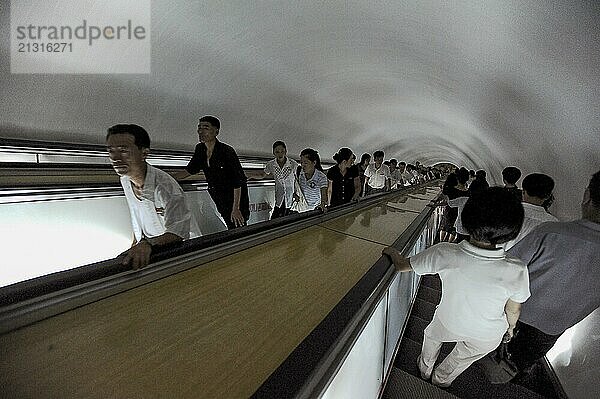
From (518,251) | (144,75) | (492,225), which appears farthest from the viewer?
(144,75)

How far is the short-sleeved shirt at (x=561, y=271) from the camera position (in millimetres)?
2617

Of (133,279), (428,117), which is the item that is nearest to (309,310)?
(133,279)

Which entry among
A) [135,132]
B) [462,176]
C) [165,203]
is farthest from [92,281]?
[462,176]

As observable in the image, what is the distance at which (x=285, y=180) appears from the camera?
6.46m

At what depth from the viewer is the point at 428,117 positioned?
11.0 metres

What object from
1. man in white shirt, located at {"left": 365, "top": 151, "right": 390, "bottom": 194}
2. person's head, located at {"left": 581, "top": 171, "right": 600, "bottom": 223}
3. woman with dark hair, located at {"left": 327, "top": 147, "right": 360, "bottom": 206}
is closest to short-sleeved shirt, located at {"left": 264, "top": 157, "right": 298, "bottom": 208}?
woman with dark hair, located at {"left": 327, "top": 147, "right": 360, "bottom": 206}

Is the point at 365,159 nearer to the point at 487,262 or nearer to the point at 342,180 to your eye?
the point at 342,180

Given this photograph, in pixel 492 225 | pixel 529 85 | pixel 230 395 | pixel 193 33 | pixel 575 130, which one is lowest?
pixel 230 395

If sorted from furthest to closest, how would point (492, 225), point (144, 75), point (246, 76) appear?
point (246, 76) < point (144, 75) < point (492, 225)

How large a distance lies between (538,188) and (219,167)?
3311 mm

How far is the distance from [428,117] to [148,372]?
1094 centimetres

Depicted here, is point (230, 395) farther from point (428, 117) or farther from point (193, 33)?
point (428, 117)

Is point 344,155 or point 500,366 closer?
point 500,366

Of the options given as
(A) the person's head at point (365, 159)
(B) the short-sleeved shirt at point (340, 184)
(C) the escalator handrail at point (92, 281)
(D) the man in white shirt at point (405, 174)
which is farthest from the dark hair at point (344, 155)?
(D) the man in white shirt at point (405, 174)
